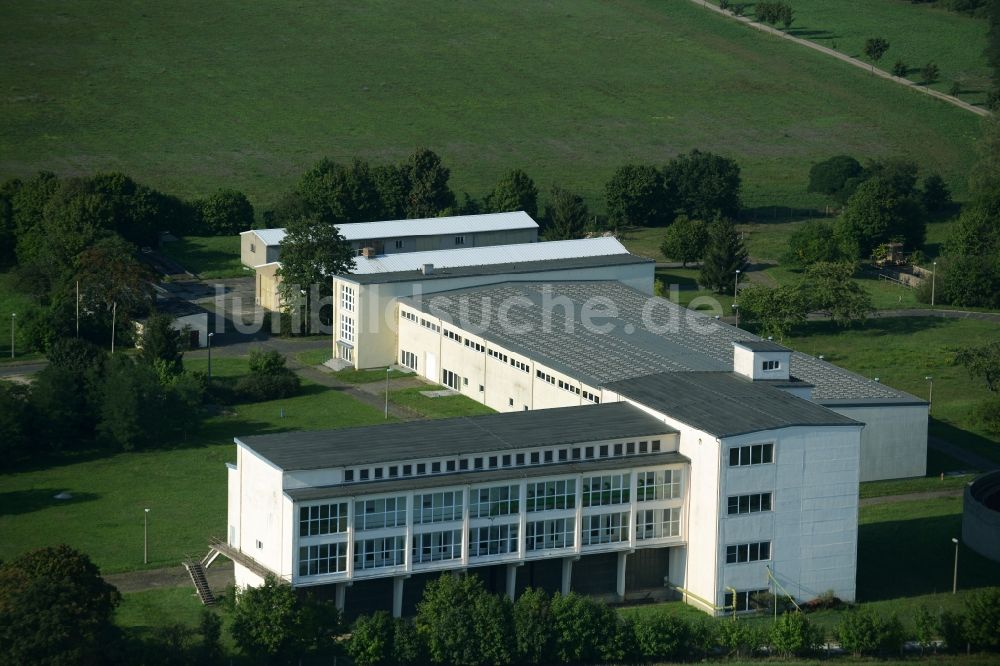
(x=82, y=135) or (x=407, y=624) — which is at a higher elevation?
(x=82, y=135)

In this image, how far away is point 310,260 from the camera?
124 metres

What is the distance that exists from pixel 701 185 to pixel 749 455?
276ft

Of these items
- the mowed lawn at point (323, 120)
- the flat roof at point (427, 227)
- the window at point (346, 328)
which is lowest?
the window at point (346, 328)

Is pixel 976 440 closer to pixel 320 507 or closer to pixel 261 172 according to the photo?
pixel 320 507

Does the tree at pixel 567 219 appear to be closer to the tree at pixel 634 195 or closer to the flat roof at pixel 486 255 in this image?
the tree at pixel 634 195

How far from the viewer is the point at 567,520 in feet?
257

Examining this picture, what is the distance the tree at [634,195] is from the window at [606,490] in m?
81.4

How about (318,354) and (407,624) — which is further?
(318,354)

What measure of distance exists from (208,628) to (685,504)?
21800 mm

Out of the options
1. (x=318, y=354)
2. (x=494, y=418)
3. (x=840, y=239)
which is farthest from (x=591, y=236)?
(x=494, y=418)

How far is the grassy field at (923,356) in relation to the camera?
107 meters

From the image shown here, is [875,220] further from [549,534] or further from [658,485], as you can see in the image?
[549,534]

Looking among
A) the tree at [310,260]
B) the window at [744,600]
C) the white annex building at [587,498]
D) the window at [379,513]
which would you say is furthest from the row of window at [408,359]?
the window at [744,600]

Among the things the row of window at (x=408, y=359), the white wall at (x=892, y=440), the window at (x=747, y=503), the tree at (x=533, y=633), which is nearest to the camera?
the tree at (x=533, y=633)
